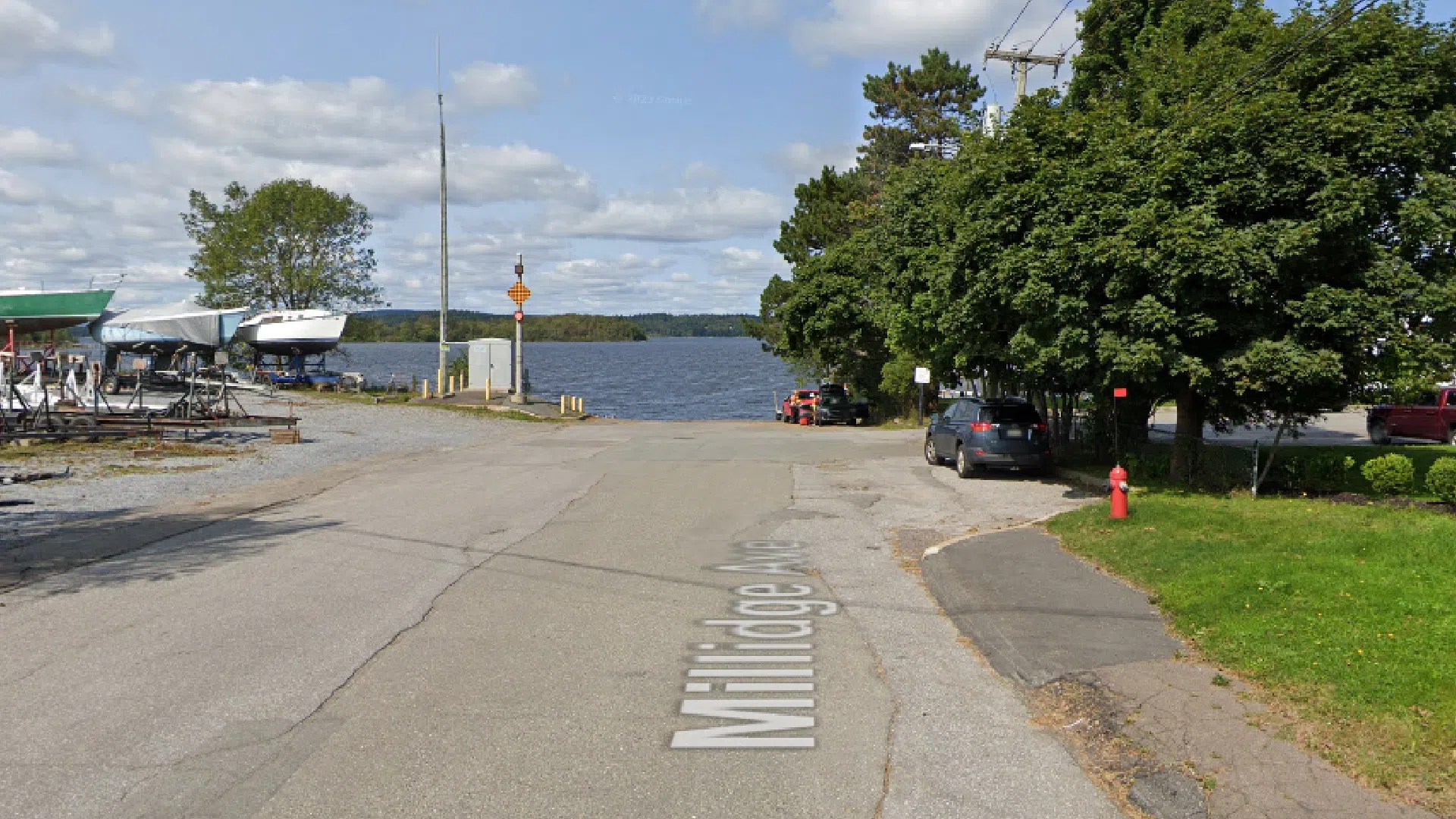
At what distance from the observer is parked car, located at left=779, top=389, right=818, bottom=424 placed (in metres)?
44.2

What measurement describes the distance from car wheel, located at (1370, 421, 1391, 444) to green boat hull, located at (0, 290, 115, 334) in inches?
1375

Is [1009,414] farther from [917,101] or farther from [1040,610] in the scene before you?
[917,101]

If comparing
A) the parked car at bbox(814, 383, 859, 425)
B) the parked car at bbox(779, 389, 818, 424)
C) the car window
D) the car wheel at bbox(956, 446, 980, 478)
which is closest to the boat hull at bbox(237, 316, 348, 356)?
the parked car at bbox(779, 389, 818, 424)

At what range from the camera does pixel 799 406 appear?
45000 mm

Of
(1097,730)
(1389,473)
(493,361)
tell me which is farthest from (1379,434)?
(493,361)

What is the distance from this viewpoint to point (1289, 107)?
44.6 feet

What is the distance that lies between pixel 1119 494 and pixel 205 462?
1673 cm

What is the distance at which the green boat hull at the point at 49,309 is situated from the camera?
102ft

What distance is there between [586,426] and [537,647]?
29.3 m

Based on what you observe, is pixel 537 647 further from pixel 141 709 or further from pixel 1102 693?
pixel 1102 693

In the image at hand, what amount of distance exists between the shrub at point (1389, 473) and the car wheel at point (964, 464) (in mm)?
7127

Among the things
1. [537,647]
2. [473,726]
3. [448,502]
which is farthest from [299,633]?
[448,502]

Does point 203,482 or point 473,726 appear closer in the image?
point 473,726

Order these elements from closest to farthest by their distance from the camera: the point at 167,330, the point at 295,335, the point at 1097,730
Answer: the point at 1097,730 < the point at 167,330 < the point at 295,335
